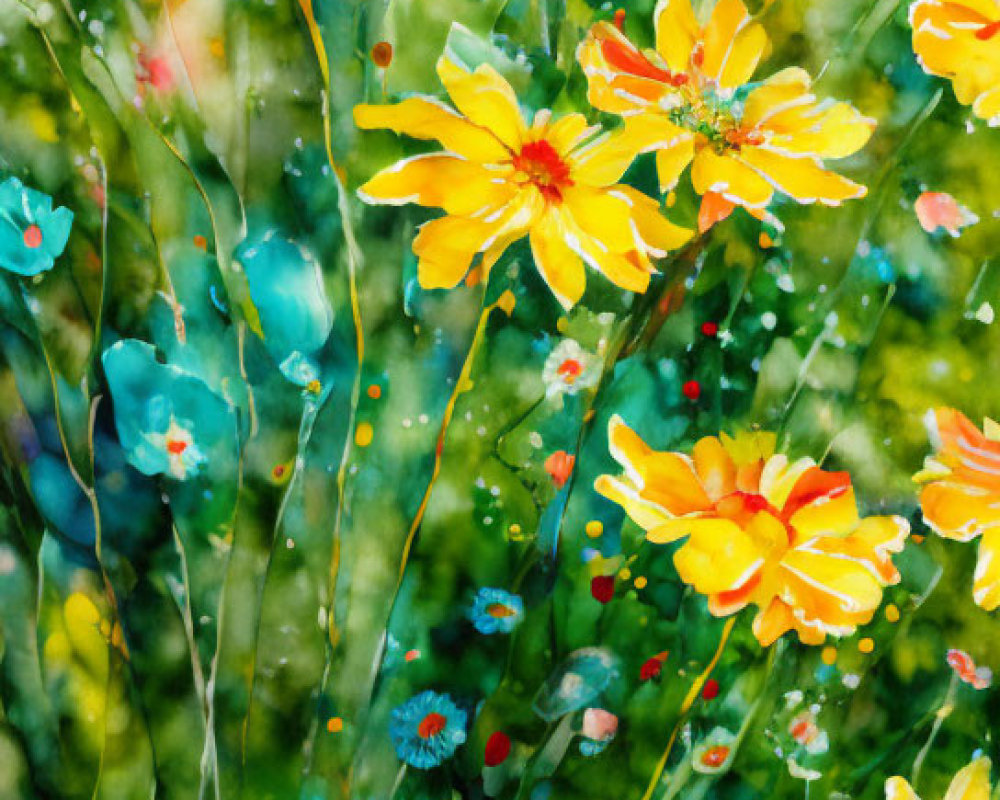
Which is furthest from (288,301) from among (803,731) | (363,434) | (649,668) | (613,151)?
(803,731)

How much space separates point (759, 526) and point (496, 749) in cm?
20

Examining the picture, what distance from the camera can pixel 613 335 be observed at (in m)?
0.54

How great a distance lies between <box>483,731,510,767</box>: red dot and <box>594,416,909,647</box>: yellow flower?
14cm

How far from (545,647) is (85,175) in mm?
352

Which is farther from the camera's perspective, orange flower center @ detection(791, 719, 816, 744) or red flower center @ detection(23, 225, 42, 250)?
orange flower center @ detection(791, 719, 816, 744)

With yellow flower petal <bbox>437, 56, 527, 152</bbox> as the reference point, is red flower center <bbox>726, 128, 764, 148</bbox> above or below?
below

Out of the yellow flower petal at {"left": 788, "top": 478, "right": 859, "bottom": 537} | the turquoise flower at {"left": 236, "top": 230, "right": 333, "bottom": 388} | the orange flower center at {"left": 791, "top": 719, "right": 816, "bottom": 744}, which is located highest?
the turquoise flower at {"left": 236, "top": 230, "right": 333, "bottom": 388}

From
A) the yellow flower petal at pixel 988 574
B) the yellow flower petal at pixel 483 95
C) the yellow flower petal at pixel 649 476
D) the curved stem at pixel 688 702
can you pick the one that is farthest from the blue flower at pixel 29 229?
the yellow flower petal at pixel 988 574

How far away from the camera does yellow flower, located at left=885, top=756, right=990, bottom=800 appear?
1.96ft

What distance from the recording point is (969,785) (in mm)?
599

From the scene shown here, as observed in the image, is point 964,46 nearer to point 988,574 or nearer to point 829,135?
point 829,135

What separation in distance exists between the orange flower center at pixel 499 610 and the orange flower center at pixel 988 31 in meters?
0.42

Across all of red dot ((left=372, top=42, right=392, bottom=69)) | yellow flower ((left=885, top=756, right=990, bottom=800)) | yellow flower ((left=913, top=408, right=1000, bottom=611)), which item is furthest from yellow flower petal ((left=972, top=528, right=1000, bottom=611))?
red dot ((left=372, top=42, right=392, bottom=69))

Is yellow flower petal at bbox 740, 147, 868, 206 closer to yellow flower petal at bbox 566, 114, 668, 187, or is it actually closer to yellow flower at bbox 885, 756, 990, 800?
yellow flower petal at bbox 566, 114, 668, 187
